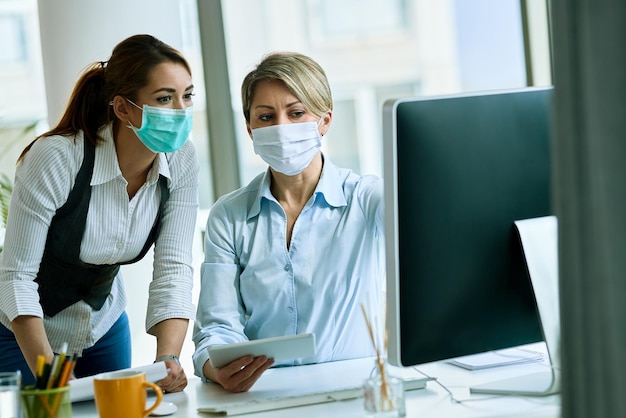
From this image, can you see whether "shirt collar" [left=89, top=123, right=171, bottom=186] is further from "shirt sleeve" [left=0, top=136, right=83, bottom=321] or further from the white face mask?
the white face mask

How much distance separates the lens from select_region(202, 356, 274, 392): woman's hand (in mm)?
1555

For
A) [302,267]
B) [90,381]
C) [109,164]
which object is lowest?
[90,381]

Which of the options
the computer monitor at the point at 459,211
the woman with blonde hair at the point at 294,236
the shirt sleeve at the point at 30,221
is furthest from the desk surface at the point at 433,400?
the shirt sleeve at the point at 30,221

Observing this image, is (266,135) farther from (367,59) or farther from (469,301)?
(367,59)

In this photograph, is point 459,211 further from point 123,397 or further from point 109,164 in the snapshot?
point 109,164

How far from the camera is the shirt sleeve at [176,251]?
2027mm

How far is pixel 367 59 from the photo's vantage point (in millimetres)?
3873

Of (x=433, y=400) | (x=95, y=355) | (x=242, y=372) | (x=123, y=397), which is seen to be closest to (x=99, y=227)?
(x=95, y=355)

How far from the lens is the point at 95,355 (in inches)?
89.1

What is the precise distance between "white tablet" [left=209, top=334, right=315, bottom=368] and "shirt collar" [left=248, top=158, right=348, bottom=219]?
534 millimetres

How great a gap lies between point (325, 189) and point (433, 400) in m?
0.74

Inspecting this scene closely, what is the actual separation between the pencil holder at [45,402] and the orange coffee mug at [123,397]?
6 cm

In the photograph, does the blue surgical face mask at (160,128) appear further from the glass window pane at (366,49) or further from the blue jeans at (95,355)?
the glass window pane at (366,49)

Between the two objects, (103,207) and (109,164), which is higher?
(109,164)
